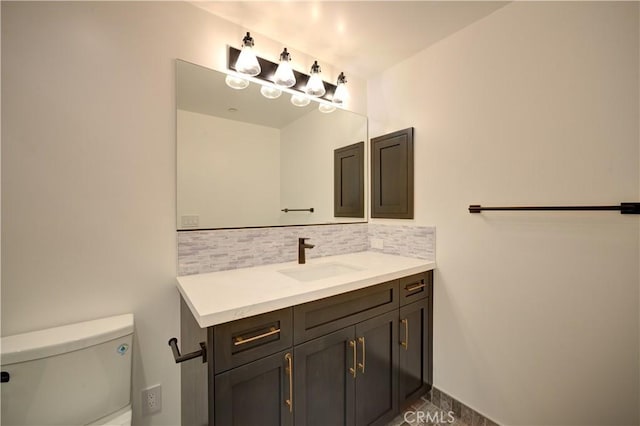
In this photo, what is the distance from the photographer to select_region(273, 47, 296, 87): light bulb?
1.56 metres

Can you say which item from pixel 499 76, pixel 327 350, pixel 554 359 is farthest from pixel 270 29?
pixel 554 359

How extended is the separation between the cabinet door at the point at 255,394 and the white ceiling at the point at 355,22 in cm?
172

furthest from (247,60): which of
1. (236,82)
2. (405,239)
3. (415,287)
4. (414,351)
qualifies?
(414,351)

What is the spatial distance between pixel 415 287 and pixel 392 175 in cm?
84

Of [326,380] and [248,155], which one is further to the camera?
[248,155]

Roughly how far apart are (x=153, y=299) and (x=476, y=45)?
88.7 inches

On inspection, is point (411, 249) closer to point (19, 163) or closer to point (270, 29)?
point (270, 29)

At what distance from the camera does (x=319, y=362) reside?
45.6 inches

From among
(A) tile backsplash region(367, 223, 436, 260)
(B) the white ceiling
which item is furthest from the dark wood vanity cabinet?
(B) the white ceiling

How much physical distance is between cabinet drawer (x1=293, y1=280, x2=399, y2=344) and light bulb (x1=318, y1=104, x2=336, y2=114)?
132 cm

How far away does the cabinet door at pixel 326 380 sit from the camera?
3.58 feet

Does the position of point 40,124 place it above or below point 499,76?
below

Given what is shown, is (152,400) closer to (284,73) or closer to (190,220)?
(190,220)

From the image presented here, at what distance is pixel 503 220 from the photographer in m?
1.40
